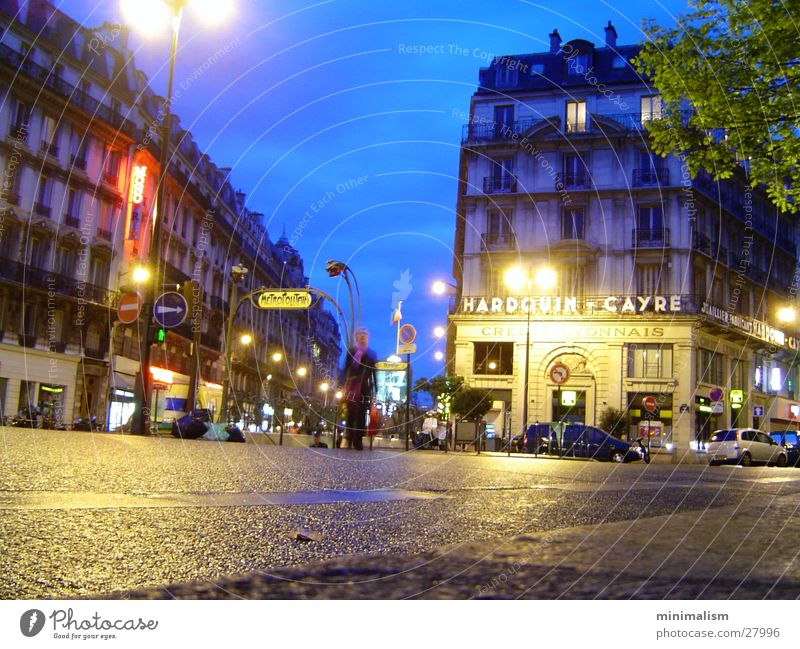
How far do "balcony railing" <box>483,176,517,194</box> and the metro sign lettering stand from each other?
56.7 ft

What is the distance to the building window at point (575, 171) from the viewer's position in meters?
39.3

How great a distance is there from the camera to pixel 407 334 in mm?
17188

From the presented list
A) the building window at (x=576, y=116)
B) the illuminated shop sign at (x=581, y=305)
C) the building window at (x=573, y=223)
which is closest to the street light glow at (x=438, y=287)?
the illuminated shop sign at (x=581, y=305)

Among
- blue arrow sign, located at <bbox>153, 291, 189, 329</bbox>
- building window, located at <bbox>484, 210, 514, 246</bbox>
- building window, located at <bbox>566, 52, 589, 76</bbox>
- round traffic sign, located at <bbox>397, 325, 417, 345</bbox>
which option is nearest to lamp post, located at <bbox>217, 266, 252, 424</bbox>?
blue arrow sign, located at <bbox>153, 291, 189, 329</bbox>

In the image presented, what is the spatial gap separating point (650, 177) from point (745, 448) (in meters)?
15.6

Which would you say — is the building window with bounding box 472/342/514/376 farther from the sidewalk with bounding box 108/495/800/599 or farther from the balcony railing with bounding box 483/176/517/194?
the sidewalk with bounding box 108/495/800/599

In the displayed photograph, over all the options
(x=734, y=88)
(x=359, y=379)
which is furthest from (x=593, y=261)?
(x=734, y=88)

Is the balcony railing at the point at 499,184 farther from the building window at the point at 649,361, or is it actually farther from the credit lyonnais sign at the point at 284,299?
the credit lyonnais sign at the point at 284,299

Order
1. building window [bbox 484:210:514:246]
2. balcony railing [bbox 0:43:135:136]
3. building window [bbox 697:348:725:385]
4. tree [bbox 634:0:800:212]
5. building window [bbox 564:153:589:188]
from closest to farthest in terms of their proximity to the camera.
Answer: tree [bbox 634:0:800:212] → balcony railing [bbox 0:43:135:136] → building window [bbox 697:348:725:385] → building window [bbox 564:153:589:188] → building window [bbox 484:210:514:246]

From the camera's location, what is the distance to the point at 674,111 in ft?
34.5

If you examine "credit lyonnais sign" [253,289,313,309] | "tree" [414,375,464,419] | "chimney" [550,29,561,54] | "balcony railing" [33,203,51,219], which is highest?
"chimney" [550,29,561,54]

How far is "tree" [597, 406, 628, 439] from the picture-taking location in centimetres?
3434

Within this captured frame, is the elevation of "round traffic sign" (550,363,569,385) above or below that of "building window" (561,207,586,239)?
below
